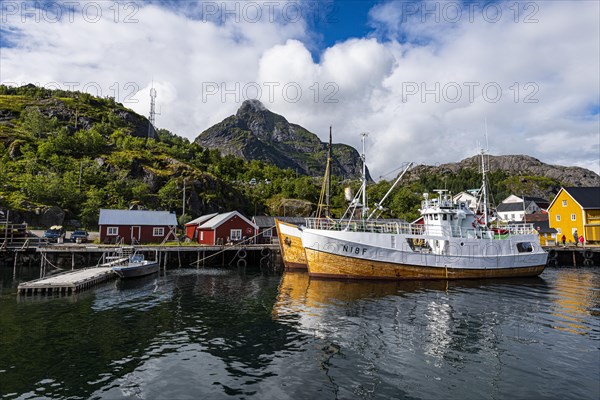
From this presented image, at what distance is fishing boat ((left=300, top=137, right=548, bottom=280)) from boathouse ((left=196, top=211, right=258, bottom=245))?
20998mm

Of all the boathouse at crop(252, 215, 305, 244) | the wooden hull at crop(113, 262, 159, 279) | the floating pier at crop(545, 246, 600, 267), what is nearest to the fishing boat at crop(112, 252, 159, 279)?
the wooden hull at crop(113, 262, 159, 279)

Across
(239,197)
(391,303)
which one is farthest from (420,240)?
(239,197)

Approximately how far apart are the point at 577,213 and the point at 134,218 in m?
69.6

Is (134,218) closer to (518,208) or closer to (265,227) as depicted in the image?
(265,227)

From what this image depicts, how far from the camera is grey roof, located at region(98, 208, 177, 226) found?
155ft

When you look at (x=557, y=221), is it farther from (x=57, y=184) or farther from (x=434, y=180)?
(x=434, y=180)

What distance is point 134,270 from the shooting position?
31359 millimetres

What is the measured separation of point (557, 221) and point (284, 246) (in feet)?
174

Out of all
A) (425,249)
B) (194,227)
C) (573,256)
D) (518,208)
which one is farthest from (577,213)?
(194,227)

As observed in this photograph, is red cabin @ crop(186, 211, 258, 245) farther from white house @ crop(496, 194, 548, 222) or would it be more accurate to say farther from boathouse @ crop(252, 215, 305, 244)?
white house @ crop(496, 194, 548, 222)

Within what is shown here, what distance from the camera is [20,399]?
9977 millimetres

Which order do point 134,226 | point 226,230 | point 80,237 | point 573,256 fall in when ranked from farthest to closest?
point 226,230 < point 134,226 < point 573,256 < point 80,237

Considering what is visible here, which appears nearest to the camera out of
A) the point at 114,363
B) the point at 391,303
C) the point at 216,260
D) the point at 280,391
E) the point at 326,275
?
the point at 280,391

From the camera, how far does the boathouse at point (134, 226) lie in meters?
46.9
